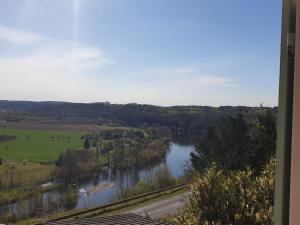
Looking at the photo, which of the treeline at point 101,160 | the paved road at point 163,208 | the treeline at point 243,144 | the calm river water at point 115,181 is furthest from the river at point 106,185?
the treeline at point 243,144

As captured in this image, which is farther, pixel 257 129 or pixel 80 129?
pixel 80 129

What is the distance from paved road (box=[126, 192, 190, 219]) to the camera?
20.7 metres

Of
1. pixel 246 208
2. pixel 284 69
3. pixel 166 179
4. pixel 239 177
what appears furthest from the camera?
pixel 166 179

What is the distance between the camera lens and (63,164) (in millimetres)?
50406

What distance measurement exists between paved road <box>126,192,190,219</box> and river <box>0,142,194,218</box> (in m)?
6.47

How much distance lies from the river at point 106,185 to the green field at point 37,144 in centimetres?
1612

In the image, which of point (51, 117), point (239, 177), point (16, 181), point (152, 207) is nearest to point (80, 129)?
point (51, 117)

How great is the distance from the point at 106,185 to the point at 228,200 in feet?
117

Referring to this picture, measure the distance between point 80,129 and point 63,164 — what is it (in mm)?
47243

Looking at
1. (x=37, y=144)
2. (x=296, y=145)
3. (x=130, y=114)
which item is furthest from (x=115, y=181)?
(x=130, y=114)

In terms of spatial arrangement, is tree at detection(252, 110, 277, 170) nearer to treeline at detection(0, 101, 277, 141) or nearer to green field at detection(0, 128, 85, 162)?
green field at detection(0, 128, 85, 162)

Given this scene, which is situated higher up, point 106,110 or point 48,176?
point 106,110

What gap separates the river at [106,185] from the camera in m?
32.6

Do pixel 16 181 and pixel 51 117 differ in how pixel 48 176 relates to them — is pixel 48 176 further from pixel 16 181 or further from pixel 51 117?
pixel 51 117
